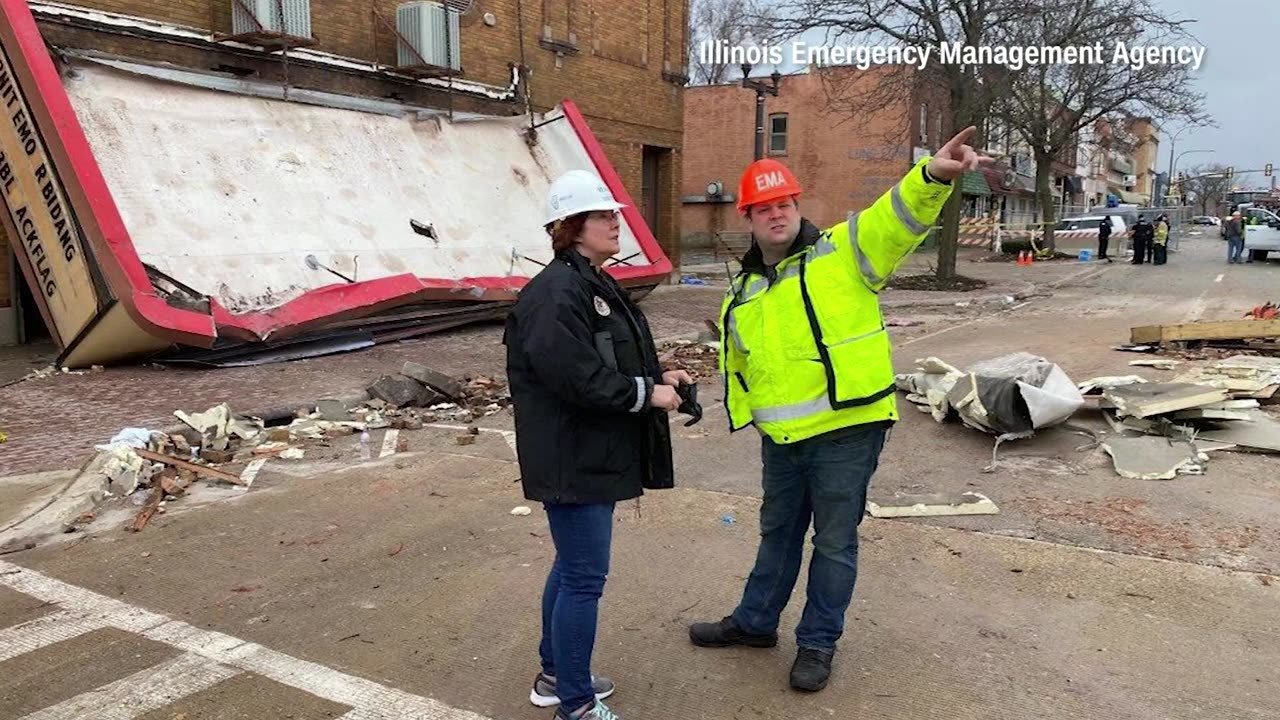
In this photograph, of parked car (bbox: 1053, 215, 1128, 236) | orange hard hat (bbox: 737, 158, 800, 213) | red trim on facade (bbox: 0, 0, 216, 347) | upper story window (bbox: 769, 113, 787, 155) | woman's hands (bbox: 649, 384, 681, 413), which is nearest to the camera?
woman's hands (bbox: 649, 384, 681, 413)

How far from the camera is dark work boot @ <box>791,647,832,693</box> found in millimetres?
3234

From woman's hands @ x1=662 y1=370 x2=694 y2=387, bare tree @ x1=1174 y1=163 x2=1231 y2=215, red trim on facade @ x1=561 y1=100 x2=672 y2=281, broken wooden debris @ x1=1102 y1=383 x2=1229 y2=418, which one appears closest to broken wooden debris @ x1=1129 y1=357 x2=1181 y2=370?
broken wooden debris @ x1=1102 y1=383 x2=1229 y2=418

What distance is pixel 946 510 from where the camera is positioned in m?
5.16

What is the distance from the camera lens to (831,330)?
313 centimetres

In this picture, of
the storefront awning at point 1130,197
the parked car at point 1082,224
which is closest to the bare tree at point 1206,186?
the storefront awning at point 1130,197

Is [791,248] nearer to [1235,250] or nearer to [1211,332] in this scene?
[1211,332]

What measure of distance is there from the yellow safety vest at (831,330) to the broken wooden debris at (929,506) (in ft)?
6.69

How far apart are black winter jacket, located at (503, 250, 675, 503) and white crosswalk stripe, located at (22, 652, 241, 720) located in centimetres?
156

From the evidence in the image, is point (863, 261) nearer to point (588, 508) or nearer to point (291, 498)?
point (588, 508)

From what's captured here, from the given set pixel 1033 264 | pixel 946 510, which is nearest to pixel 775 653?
pixel 946 510

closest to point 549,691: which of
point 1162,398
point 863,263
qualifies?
point 863,263

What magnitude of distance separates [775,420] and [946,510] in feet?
7.66

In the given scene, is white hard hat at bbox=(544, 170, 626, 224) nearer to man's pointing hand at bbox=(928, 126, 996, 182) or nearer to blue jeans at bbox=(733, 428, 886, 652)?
man's pointing hand at bbox=(928, 126, 996, 182)

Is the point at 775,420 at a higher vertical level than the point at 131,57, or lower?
lower
